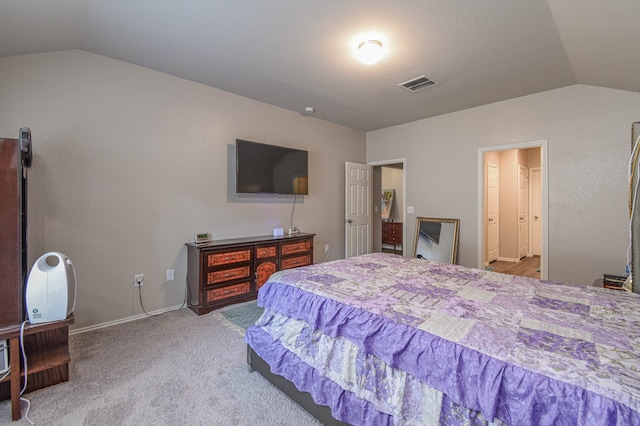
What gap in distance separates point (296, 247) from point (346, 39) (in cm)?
260

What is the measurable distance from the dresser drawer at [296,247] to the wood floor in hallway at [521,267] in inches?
140

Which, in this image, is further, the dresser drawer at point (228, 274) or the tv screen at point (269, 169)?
the tv screen at point (269, 169)

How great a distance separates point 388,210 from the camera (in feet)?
25.3

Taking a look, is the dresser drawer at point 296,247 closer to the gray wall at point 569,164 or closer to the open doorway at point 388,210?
the open doorway at point 388,210

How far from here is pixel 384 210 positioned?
775 centimetres

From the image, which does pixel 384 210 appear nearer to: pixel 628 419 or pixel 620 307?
pixel 620 307

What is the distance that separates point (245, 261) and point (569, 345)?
3010mm

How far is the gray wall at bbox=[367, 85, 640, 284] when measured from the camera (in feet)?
10.2

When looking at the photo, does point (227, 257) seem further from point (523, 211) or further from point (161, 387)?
point (523, 211)

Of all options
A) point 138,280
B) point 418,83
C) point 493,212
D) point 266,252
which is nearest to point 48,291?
point 138,280

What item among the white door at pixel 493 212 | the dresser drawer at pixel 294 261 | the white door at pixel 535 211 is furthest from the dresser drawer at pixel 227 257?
the white door at pixel 535 211

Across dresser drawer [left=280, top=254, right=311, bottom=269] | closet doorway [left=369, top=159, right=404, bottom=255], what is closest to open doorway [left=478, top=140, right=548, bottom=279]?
closet doorway [left=369, top=159, right=404, bottom=255]

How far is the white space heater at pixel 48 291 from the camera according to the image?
5.86ft

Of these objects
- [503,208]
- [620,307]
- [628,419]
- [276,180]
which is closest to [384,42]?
[276,180]
